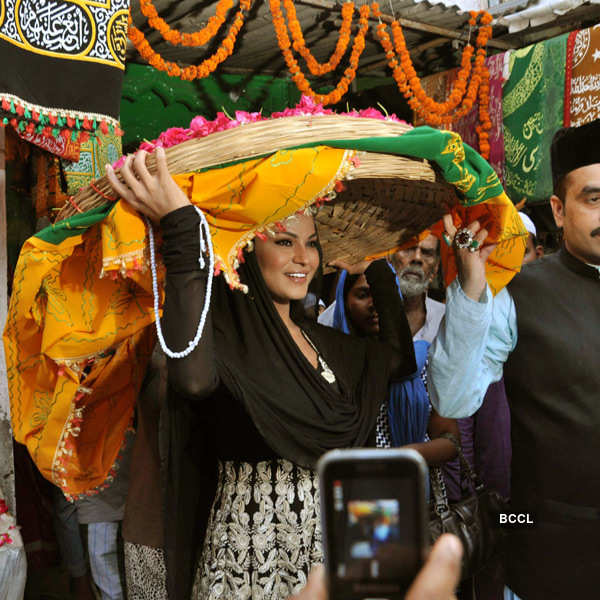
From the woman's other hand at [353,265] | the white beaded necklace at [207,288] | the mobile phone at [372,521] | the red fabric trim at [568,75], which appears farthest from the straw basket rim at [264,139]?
the red fabric trim at [568,75]

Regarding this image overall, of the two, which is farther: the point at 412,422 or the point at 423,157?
the point at 412,422

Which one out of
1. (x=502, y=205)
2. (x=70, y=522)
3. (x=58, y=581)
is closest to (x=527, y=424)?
(x=502, y=205)

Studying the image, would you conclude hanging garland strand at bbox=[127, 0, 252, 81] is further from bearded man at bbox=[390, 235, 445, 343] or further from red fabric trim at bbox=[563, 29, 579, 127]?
red fabric trim at bbox=[563, 29, 579, 127]

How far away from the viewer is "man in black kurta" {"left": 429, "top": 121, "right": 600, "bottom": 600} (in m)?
1.83

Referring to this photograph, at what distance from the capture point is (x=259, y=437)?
1.84m

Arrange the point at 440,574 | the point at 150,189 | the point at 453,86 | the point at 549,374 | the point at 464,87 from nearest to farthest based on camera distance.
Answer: the point at 440,574 < the point at 150,189 < the point at 549,374 < the point at 464,87 < the point at 453,86

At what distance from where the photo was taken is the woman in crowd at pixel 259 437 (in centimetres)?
180

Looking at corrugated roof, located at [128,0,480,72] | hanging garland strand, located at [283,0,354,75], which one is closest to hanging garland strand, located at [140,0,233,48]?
corrugated roof, located at [128,0,480,72]

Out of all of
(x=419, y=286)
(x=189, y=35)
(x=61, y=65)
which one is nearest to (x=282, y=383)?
(x=61, y=65)

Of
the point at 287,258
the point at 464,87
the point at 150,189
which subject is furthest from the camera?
the point at 464,87

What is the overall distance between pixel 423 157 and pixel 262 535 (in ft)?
3.51

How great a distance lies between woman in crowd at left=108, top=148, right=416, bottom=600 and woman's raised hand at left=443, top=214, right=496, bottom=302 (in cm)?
46

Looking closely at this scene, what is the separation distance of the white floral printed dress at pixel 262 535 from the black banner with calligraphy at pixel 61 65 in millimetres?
1469

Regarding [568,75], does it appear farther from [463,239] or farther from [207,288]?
[207,288]
